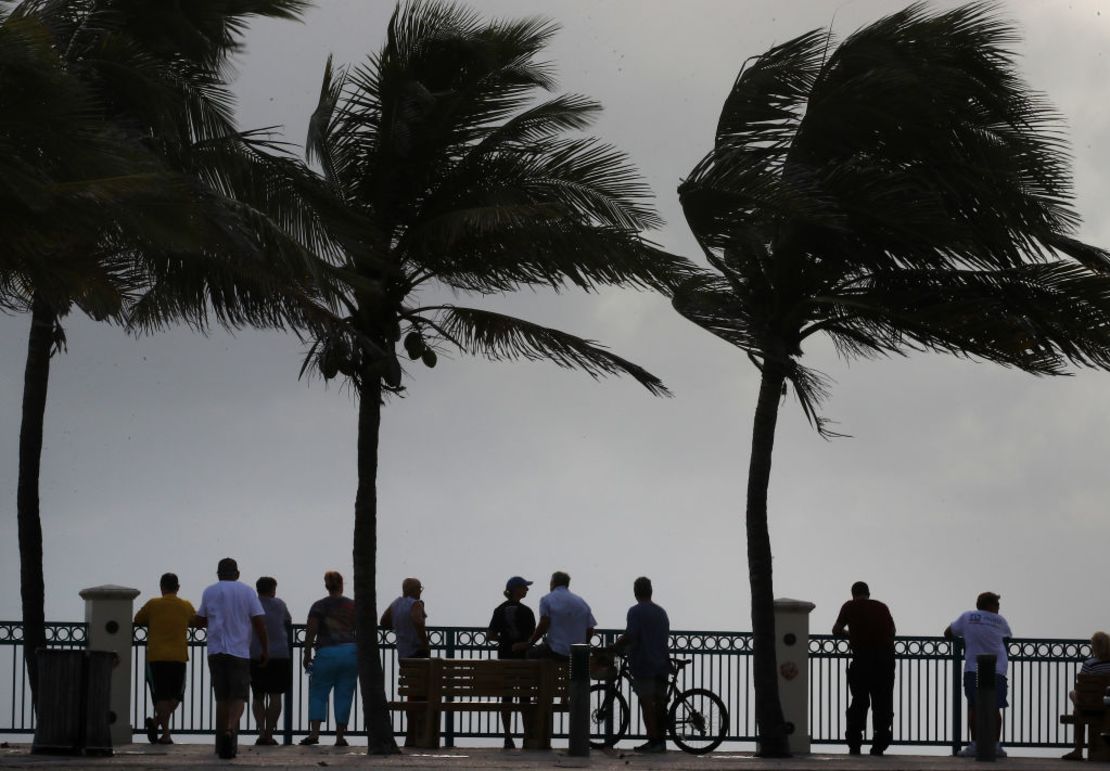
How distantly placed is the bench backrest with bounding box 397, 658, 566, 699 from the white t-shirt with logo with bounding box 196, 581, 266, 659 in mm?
2559

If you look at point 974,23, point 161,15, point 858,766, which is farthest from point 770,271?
point 161,15

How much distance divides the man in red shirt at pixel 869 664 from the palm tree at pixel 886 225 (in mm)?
1487

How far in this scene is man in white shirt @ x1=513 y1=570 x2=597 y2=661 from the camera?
22172 mm

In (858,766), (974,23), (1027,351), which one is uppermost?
(974,23)

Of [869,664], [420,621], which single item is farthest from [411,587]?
[869,664]

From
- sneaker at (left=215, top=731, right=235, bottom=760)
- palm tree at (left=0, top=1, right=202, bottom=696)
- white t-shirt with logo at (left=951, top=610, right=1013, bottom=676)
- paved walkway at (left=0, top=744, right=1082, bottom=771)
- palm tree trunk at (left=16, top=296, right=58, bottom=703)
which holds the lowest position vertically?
paved walkway at (left=0, top=744, right=1082, bottom=771)

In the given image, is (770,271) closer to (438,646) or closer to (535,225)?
(535,225)

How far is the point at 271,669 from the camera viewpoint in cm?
2222

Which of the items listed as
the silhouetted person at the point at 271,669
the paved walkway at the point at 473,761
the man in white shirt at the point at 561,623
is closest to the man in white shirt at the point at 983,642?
the paved walkway at the point at 473,761

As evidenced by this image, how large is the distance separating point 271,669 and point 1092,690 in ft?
29.0

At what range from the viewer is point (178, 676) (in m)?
21.9

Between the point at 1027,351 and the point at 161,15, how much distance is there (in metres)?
10.3

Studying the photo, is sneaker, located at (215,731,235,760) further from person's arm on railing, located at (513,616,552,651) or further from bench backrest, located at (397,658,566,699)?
person's arm on railing, located at (513,616,552,651)

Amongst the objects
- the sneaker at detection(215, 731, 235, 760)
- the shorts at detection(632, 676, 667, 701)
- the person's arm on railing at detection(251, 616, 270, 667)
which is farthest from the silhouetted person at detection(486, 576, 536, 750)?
the sneaker at detection(215, 731, 235, 760)
